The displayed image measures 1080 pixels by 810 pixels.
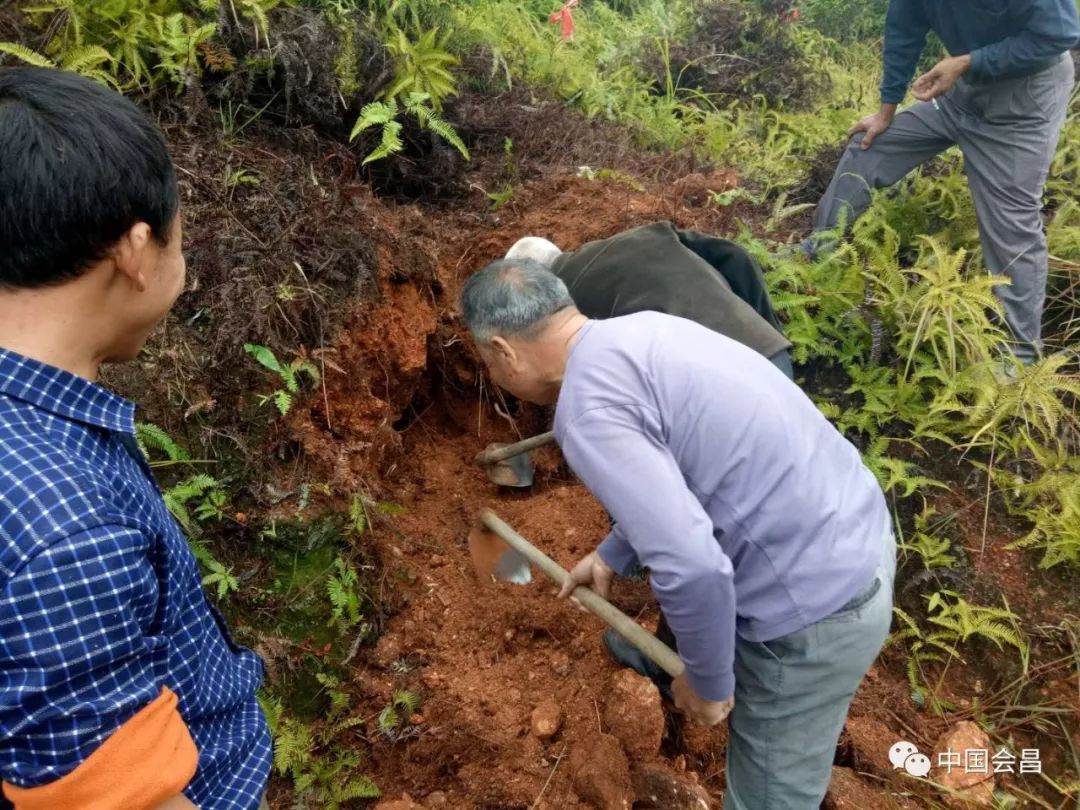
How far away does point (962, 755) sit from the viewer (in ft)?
10.5

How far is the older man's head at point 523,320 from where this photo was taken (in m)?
2.08

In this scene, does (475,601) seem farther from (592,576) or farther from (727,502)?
(727,502)

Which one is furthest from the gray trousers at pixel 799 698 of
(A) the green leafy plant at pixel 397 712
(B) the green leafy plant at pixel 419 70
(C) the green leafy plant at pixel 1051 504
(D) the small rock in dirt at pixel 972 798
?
(B) the green leafy plant at pixel 419 70

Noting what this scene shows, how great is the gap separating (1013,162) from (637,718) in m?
3.96

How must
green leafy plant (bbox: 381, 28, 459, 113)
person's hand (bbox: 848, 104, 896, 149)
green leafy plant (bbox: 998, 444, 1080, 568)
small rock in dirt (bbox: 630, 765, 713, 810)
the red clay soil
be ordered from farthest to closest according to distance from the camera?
1. person's hand (bbox: 848, 104, 896, 149)
2. green leafy plant (bbox: 381, 28, 459, 113)
3. green leafy plant (bbox: 998, 444, 1080, 568)
4. the red clay soil
5. small rock in dirt (bbox: 630, 765, 713, 810)

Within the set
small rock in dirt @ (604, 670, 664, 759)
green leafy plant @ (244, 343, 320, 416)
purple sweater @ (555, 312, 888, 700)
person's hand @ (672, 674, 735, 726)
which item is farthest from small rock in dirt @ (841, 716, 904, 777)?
green leafy plant @ (244, 343, 320, 416)

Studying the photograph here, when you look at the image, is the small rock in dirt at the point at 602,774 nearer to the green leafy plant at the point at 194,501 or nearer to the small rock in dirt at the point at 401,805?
the small rock in dirt at the point at 401,805

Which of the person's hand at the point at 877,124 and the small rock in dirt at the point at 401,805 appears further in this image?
the person's hand at the point at 877,124

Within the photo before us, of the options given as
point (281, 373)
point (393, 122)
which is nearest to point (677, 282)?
point (281, 373)

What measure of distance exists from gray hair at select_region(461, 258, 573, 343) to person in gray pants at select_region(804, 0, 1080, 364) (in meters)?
3.26

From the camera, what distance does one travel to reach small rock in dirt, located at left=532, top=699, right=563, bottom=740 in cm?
283

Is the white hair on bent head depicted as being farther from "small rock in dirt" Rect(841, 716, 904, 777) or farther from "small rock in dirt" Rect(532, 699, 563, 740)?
"small rock in dirt" Rect(841, 716, 904, 777)

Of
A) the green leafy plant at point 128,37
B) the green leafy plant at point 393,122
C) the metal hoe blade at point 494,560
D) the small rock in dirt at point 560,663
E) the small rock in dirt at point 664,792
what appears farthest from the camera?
the green leafy plant at point 393,122

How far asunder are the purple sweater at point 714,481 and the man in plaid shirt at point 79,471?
1.01m
